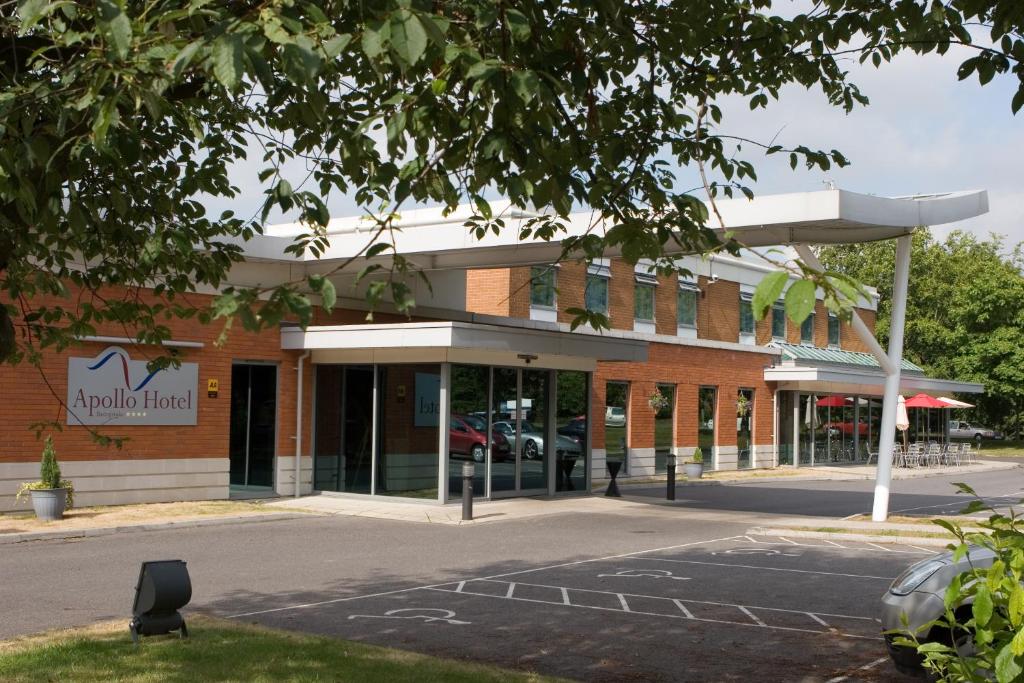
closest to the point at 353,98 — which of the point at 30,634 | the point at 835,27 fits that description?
the point at 835,27

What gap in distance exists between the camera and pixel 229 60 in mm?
3631

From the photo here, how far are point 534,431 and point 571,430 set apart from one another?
Answer: 1.35 metres

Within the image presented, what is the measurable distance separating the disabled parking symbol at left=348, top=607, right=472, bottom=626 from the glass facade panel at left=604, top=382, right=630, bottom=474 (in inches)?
817

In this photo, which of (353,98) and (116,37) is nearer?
(116,37)

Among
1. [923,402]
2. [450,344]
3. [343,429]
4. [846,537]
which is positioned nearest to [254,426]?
[343,429]

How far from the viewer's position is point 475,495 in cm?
2280

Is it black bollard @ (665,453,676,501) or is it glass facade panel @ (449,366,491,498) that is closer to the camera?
glass facade panel @ (449,366,491,498)

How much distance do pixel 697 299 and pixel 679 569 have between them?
918 inches

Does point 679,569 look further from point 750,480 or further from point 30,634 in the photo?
point 750,480

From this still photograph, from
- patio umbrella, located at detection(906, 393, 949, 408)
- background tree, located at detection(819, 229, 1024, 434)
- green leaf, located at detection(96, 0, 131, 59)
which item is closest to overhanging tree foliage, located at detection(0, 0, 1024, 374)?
green leaf, located at detection(96, 0, 131, 59)

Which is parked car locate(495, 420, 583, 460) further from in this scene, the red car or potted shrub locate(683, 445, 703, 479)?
potted shrub locate(683, 445, 703, 479)

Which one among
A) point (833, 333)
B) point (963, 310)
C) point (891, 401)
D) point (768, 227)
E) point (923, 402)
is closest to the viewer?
point (768, 227)

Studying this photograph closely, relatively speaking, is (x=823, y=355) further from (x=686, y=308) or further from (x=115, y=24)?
(x=115, y=24)

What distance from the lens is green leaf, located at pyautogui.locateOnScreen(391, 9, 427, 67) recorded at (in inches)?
148
